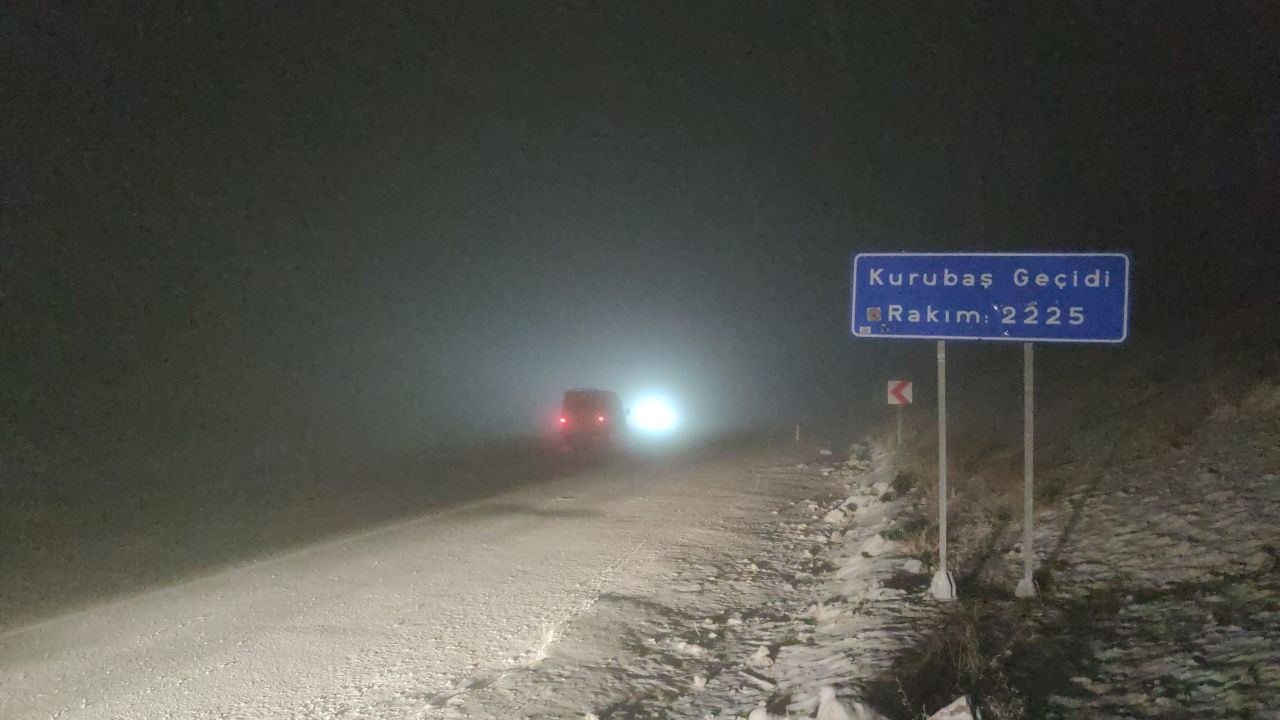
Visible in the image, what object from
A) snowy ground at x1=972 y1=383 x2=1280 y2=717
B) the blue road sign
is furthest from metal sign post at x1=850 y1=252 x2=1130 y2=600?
snowy ground at x1=972 y1=383 x2=1280 y2=717

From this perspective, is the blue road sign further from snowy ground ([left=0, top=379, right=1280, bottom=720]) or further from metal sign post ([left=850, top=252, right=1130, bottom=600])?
snowy ground ([left=0, top=379, right=1280, bottom=720])

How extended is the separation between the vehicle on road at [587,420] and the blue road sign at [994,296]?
15.8m

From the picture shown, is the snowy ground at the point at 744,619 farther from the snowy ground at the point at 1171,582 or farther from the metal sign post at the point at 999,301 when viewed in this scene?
the metal sign post at the point at 999,301

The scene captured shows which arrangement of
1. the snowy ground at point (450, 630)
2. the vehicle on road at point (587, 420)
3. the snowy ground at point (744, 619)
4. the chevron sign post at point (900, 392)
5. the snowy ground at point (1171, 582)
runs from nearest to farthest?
the snowy ground at point (1171, 582) < the snowy ground at point (744, 619) < the snowy ground at point (450, 630) < the chevron sign post at point (900, 392) < the vehicle on road at point (587, 420)

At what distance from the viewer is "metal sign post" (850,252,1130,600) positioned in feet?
23.7

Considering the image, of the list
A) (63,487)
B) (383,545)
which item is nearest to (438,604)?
(383,545)

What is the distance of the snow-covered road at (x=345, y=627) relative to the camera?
6.50 m

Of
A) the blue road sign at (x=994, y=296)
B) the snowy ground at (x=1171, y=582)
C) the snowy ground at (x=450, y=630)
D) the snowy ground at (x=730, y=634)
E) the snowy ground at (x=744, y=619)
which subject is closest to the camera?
the snowy ground at (x=1171, y=582)

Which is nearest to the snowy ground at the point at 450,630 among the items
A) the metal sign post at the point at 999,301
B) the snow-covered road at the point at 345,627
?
the snow-covered road at the point at 345,627

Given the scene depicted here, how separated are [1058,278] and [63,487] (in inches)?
729

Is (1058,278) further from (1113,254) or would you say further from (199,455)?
(199,455)

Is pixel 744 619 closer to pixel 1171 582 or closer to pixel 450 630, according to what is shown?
pixel 450 630

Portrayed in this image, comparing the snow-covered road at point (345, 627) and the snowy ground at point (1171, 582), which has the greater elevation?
the snowy ground at point (1171, 582)

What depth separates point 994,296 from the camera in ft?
24.7
